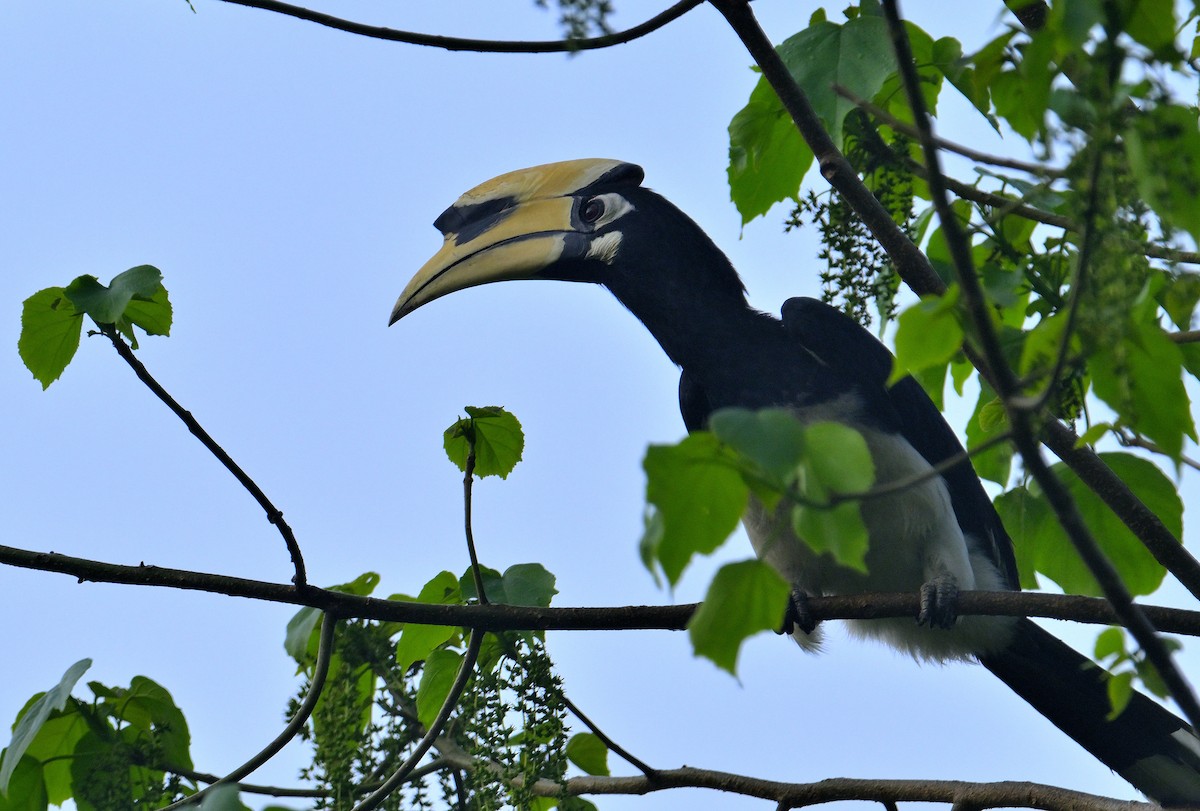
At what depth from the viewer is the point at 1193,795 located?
9.14 ft

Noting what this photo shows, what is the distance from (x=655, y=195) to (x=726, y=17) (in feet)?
5.05

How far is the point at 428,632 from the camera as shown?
2.46 m

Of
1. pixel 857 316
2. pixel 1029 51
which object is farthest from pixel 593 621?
pixel 1029 51

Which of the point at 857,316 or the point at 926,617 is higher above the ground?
the point at 857,316

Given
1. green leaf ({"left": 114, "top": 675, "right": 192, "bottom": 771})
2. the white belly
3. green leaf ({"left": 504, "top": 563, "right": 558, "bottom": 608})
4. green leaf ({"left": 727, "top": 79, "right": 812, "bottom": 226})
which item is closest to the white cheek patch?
the white belly

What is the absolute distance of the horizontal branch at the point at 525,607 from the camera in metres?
1.91

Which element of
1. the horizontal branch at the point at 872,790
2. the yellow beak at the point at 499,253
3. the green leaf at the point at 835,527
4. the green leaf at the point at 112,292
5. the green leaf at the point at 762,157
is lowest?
the horizontal branch at the point at 872,790

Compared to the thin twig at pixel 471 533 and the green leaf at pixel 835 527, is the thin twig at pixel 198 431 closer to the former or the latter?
the thin twig at pixel 471 533

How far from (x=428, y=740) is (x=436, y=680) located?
0.36m

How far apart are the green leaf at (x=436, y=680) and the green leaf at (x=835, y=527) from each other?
1.37m

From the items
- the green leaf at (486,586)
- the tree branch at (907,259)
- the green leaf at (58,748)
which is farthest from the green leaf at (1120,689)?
the green leaf at (58,748)

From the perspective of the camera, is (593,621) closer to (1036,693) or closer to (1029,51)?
(1029,51)

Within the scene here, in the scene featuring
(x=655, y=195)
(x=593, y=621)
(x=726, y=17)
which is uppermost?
(x=655, y=195)

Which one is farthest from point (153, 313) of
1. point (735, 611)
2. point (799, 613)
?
point (799, 613)
